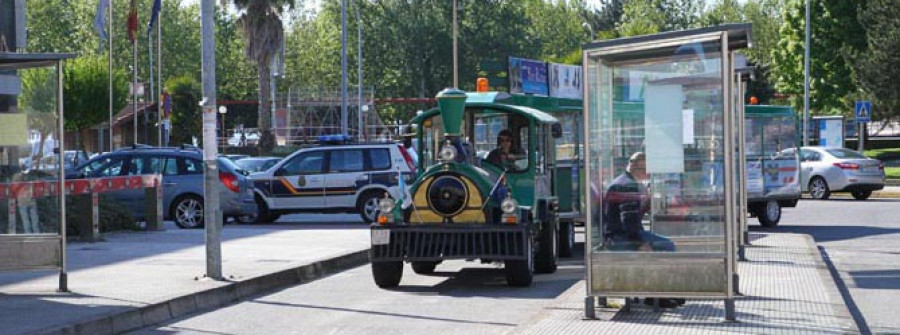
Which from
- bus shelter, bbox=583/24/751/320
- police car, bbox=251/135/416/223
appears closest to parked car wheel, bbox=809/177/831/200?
police car, bbox=251/135/416/223

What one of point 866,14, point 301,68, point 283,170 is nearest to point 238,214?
point 283,170

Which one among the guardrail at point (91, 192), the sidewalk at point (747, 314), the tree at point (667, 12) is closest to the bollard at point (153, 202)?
the guardrail at point (91, 192)

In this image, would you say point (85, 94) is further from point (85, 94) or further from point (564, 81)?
point (564, 81)

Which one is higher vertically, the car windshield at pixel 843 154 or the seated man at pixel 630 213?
the car windshield at pixel 843 154

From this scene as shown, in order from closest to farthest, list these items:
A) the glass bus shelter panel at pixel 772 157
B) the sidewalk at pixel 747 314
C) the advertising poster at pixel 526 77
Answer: the sidewalk at pixel 747 314 → the advertising poster at pixel 526 77 → the glass bus shelter panel at pixel 772 157

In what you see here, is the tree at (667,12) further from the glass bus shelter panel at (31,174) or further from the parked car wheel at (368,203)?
the glass bus shelter panel at (31,174)

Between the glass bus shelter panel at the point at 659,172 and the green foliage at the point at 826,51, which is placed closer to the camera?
the glass bus shelter panel at the point at 659,172

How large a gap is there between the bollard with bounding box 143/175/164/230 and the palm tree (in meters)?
30.8

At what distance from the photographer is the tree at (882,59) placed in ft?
180

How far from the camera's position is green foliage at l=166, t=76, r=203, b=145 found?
256 ft

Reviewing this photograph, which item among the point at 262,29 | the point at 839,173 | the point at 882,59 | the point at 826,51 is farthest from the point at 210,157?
the point at 826,51

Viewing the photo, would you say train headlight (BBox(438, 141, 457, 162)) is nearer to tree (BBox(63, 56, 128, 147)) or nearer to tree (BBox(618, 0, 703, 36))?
tree (BBox(63, 56, 128, 147))

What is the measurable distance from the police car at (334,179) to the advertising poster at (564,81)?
3.63 meters

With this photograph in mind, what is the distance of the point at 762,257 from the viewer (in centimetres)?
1762
